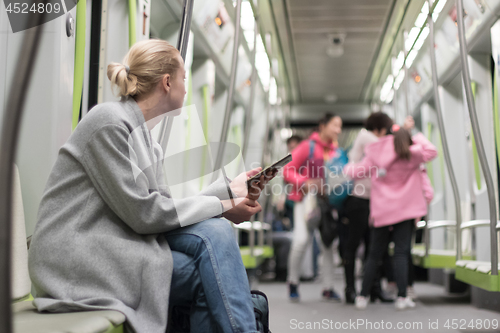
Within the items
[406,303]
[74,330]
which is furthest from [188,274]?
[406,303]

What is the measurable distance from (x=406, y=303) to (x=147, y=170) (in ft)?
8.79

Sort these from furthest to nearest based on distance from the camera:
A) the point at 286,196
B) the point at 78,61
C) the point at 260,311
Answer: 1. the point at 286,196
2. the point at 78,61
3. the point at 260,311

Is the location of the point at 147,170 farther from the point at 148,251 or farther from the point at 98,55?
the point at 98,55

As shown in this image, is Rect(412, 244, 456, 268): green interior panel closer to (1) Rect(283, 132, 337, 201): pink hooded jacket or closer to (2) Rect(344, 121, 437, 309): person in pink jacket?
(2) Rect(344, 121, 437, 309): person in pink jacket

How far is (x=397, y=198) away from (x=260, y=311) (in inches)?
90.8

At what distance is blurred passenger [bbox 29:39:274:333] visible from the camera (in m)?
1.34

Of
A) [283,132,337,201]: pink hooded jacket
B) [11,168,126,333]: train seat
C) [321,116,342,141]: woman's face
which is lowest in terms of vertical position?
[11,168,126,333]: train seat

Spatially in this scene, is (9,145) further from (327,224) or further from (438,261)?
(438,261)

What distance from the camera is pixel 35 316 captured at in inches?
49.3

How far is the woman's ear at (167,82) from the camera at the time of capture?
5.35 ft

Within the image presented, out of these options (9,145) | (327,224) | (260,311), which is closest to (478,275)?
(260,311)

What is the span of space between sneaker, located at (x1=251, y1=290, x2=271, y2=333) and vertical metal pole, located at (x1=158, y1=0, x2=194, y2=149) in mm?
857

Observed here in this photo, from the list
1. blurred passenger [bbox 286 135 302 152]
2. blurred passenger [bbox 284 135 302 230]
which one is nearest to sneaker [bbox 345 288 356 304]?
blurred passenger [bbox 284 135 302 230]

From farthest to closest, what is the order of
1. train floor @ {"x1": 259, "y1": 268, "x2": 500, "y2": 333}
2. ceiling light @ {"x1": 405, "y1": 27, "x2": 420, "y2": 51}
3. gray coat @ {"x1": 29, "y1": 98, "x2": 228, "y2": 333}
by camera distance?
1. ceiling light @ {"x1": 405, "y1": 27, "x2": 420, "y2": 51}
2. train floor @ {"x1": 259, "y1": 268, "x2": 500, "y2": 333}
3. gray coat @ {"x1": 29, "y1": 98, "x2": 228, "y2": 333}
